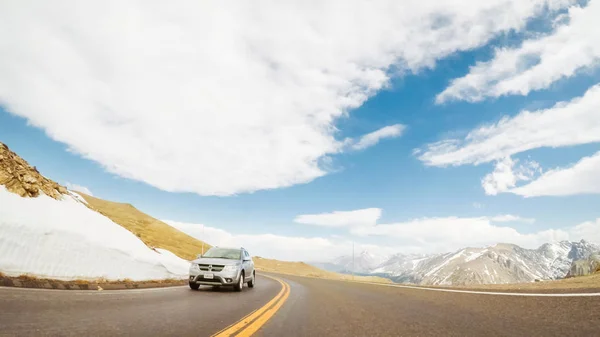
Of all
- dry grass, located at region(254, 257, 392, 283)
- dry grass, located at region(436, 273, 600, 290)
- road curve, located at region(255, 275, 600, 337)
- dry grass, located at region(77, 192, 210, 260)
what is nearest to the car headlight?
road curve, located at region(255, 275, 600, 337)

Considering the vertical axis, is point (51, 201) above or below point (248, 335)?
above

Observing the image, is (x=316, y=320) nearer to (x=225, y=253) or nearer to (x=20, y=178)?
(x=225, y=253)

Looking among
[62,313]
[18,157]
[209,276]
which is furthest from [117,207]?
[62,313]

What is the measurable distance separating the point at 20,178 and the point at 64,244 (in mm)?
3521

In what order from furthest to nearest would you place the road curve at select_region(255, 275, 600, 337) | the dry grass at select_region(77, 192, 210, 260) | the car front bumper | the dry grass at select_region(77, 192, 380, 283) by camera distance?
→ the dry grass at select_region(77, 192, 210, 260) < the dry grass at select_region(77, 192, 380, 283) < the car front bumper < the road curve at select_region(255, 275, 600, 337)

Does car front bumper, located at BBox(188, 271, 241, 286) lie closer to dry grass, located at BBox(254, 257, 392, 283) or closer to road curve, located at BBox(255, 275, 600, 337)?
road curve, located at BBox(255, 275, 600, 337)

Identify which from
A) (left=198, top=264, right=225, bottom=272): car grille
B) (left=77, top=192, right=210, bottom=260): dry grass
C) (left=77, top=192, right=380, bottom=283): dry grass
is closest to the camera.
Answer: (left=198, top=264, right=225, bottom=272): car grille

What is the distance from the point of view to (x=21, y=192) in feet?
44.2

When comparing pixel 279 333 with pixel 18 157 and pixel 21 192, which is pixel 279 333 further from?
pixel 18 157

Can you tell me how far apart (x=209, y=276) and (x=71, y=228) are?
6.21 meters

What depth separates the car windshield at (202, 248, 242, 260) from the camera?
47.4 ft

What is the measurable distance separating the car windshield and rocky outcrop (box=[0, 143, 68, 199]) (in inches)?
290

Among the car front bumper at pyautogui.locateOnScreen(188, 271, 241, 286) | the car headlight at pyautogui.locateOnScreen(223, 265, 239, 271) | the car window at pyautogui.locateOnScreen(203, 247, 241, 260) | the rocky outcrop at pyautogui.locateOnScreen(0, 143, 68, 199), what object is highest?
the rocky outcrop at pyautogui.locateOnScreen(0, 143, 68, 199)

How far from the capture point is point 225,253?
49.4 feet
